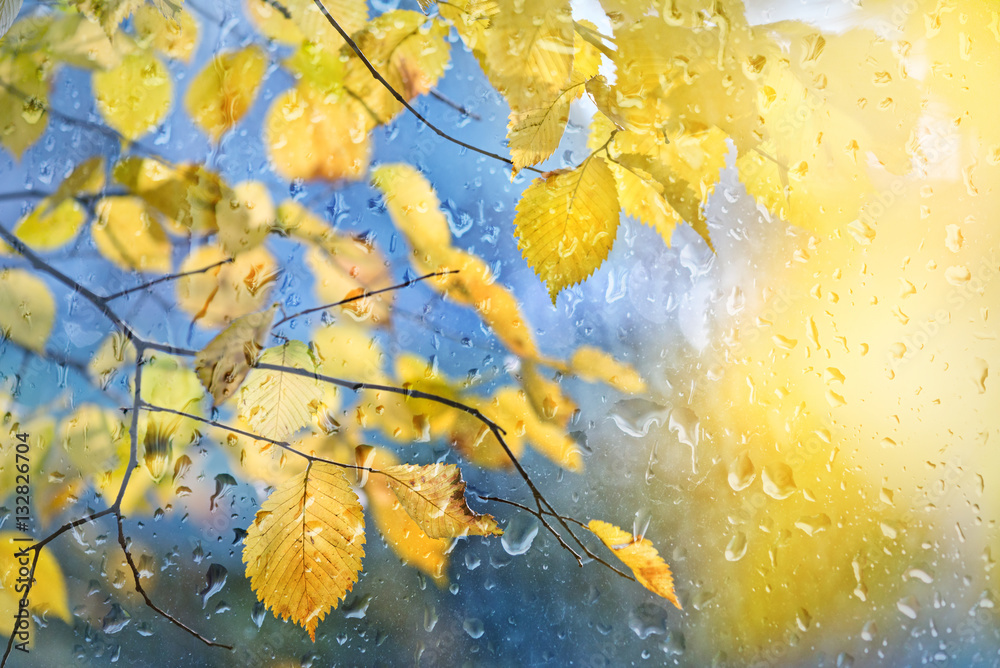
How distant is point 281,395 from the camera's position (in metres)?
0.36

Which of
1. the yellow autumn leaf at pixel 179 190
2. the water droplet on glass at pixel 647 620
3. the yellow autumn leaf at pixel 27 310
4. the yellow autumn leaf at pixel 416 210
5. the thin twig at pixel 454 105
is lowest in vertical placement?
the water droplet on glass at pixel 647 620

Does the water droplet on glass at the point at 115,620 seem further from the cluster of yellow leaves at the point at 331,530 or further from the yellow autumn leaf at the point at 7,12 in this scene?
the yellow autumn leaf at the point at 7,12

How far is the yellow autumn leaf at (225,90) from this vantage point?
37 centimetres

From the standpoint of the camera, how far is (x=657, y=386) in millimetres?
365

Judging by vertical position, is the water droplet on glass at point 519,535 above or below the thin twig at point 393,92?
below

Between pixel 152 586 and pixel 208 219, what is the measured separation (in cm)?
22

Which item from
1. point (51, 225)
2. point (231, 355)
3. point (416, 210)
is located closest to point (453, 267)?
point (416, 210)

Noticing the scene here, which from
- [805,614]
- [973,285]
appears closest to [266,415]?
[805,614]

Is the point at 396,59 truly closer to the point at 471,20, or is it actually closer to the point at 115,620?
the point at 471,20

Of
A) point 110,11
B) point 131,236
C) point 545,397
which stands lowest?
point 545,397

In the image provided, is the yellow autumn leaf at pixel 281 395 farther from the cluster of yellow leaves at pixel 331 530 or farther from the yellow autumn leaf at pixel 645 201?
the yellow autumn leaf at pixel 645 201

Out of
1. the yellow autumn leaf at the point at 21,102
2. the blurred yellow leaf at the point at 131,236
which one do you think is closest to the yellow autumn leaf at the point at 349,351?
the blurred yellow leaf at the point at 131,236

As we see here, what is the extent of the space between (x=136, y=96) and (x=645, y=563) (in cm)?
43

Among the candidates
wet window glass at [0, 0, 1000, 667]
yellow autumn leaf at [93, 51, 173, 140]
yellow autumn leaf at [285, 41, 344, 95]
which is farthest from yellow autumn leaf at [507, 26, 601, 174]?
yellow autumn leaf at [93, 51, 173, 140]
